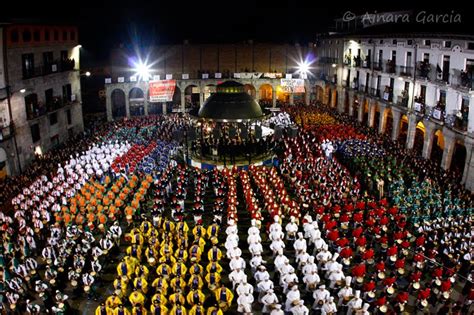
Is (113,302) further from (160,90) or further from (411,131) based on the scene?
(160,90)

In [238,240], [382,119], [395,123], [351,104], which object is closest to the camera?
[238,240]

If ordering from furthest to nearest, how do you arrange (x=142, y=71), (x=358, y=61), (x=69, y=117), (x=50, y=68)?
(x=142, y=71) < (x=358, y=61) < (x=69, y=117) < (x=50, y=68)

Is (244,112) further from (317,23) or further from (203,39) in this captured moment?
(317,23)

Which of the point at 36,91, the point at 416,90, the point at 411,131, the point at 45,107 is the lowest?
the point at 411,131

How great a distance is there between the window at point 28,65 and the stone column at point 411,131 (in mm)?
35383

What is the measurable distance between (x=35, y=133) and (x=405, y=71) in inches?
1416

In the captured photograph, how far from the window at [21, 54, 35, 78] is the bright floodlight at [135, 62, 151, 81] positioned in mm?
19504

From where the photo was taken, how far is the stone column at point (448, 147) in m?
34.3

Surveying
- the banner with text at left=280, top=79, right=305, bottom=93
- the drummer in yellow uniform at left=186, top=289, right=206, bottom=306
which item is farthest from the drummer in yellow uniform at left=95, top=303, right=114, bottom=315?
the banner with text at left=280, top=79, right=305, bottom=93

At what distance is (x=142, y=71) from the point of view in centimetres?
6131

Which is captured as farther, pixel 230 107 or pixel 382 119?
pixel 382 119

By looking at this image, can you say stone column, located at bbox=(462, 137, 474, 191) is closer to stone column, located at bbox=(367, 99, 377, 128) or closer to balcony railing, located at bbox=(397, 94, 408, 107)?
balcony railing, located at bbox=(397, 94, 408, 107)

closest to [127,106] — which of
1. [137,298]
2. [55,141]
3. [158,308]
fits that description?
[55,141]

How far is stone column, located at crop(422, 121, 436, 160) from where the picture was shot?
3756cm
